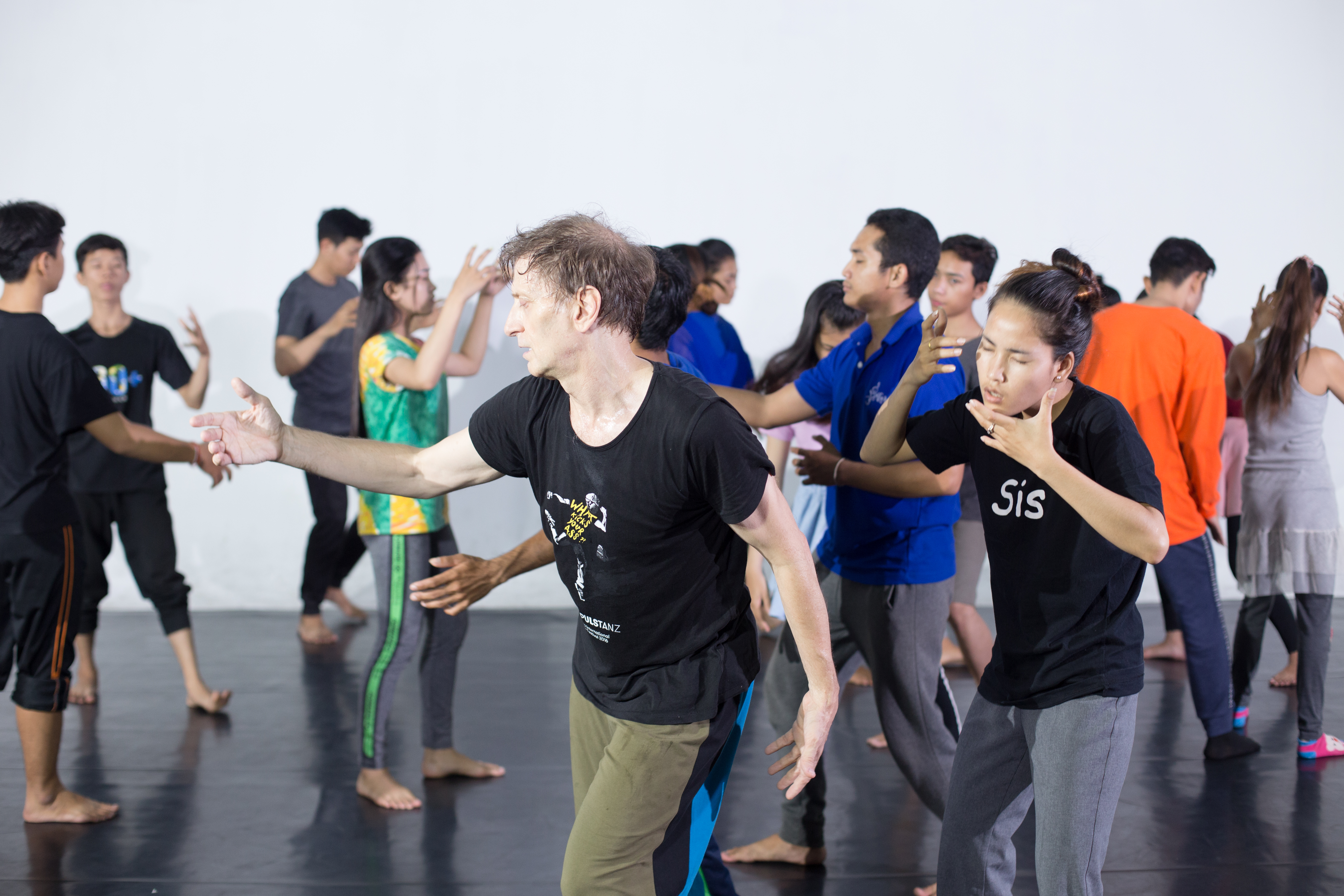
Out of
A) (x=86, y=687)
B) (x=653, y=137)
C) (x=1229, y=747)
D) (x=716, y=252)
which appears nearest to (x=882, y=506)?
(x=1229, y=747)

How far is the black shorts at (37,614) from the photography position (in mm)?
2793

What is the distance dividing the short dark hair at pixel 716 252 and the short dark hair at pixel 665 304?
7.51ft

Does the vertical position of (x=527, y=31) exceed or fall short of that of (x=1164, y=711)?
it exceeds it

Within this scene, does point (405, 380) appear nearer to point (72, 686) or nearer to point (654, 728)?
point (654, 728)

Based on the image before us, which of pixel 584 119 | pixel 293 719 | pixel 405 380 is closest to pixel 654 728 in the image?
pixel 405 380

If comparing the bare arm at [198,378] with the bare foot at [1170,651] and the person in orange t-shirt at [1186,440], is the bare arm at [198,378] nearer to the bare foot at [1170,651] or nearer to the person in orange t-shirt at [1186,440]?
the person in orange t-shirt at [1186,440]

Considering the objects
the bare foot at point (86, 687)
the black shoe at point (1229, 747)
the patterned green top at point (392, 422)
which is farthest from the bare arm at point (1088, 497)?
the bare foot at point (86, 687)

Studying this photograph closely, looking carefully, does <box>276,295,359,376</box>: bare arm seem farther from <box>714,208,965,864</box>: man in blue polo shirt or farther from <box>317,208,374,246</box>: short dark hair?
<box>714,208,965,864</box>: man in blue polo shirt

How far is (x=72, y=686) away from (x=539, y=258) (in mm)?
3460

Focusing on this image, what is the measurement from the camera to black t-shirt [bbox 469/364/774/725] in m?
1.54

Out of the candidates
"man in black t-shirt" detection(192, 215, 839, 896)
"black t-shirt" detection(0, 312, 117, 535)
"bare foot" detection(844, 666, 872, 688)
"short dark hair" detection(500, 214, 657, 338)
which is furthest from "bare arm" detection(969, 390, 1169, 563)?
"bare foot" detection(844, 666, 872, 688)

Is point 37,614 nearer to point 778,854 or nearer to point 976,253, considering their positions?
point 778,854

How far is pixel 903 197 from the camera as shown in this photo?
5.66m

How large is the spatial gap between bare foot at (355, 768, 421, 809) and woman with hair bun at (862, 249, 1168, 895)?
1.68m
